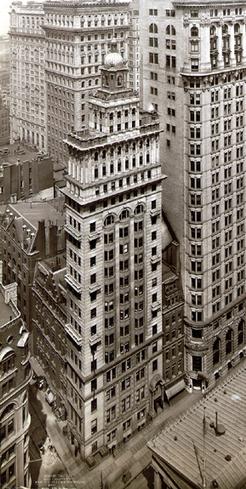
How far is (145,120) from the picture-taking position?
11150 centimetres

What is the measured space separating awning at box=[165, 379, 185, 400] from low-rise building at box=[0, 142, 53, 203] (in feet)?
251

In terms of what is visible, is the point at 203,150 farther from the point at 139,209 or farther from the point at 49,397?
the point at 49,397

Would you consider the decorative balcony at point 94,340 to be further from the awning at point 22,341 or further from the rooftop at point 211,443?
the rooftop at point 211,443

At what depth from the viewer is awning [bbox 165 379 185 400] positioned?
12854cm

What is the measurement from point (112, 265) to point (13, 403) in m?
31.2

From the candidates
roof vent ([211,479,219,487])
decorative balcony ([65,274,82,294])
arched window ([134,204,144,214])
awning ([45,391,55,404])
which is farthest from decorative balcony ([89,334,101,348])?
roof vent ([211,479,219,487])

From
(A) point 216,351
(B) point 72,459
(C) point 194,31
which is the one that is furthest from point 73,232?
(A) point 216,351

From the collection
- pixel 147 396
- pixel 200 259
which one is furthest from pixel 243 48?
pixel 147 396

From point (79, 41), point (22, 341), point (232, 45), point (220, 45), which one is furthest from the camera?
point (79, 41)

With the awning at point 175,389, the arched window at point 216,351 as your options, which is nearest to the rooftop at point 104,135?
the arched window at point 216,351

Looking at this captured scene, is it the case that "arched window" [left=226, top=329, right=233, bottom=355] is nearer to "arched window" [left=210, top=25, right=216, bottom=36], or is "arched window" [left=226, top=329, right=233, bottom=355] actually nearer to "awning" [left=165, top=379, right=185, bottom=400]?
"awning" [left=165, top=379, right=185, bottom=400]

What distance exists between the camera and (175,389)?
130 meters

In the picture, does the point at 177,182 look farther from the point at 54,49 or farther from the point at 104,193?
the point at 54,49

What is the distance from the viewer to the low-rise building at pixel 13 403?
3433 inches
